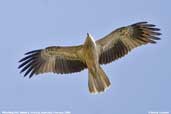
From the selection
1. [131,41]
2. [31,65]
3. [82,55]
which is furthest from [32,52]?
[131,41]

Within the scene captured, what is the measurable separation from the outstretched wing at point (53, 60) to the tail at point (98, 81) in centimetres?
88

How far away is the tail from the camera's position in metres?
13.5

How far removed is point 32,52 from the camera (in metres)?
15.1

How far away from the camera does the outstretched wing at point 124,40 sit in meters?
14.4

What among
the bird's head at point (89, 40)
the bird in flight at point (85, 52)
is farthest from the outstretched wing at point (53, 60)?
the bird's head at point (89, 40)

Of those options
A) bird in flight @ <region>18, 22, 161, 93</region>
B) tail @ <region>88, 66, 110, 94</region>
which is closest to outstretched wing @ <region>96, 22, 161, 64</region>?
bird in flight @ <region>18, 22, 161, 93</region>

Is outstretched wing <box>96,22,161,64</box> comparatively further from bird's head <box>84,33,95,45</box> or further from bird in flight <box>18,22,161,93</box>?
bird's head <box>84,33,95,45</box>

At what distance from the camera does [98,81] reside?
13.6 metres

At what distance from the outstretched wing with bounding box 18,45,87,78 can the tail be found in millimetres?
881

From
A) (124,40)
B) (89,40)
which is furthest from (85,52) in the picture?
(124,40)

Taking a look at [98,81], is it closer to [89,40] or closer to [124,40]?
[89,40]

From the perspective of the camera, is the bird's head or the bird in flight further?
the bird in flight

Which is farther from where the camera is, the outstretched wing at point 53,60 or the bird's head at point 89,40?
the outstretched wing at point 53,60

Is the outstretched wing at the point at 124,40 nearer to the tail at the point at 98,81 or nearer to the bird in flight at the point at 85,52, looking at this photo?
the bird in flight at the point at 85,52
